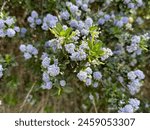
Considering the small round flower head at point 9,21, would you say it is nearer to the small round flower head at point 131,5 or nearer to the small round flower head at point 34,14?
the small round flower head at point 34,14

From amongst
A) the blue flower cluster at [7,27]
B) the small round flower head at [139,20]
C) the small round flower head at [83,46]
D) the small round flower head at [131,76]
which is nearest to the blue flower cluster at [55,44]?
the small round flower head at [83,46]

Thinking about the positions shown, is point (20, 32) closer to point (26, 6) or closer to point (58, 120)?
point (26, 6)

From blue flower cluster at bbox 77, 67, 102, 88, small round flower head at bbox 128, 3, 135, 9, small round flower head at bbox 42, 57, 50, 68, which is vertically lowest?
blue flower cluster at bbox 77, 67, 102, 88

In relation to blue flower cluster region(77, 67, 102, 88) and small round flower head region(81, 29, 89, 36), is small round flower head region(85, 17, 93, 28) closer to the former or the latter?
small round flower head region(81, 29, 89, 36)

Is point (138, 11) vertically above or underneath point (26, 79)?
above

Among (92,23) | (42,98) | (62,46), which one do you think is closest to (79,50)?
(62,46)

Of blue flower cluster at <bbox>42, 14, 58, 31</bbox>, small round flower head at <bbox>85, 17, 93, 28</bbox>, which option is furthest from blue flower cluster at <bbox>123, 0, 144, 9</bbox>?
blue flower cluster at <bbox>42, 14, 58, 31</bbox>

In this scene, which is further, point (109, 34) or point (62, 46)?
point (109, 34)

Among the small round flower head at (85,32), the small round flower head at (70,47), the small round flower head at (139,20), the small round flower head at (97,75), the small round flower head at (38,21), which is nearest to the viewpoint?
the small round flower head at (70,47)

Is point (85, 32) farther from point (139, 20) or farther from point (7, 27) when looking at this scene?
point (139, 20)
